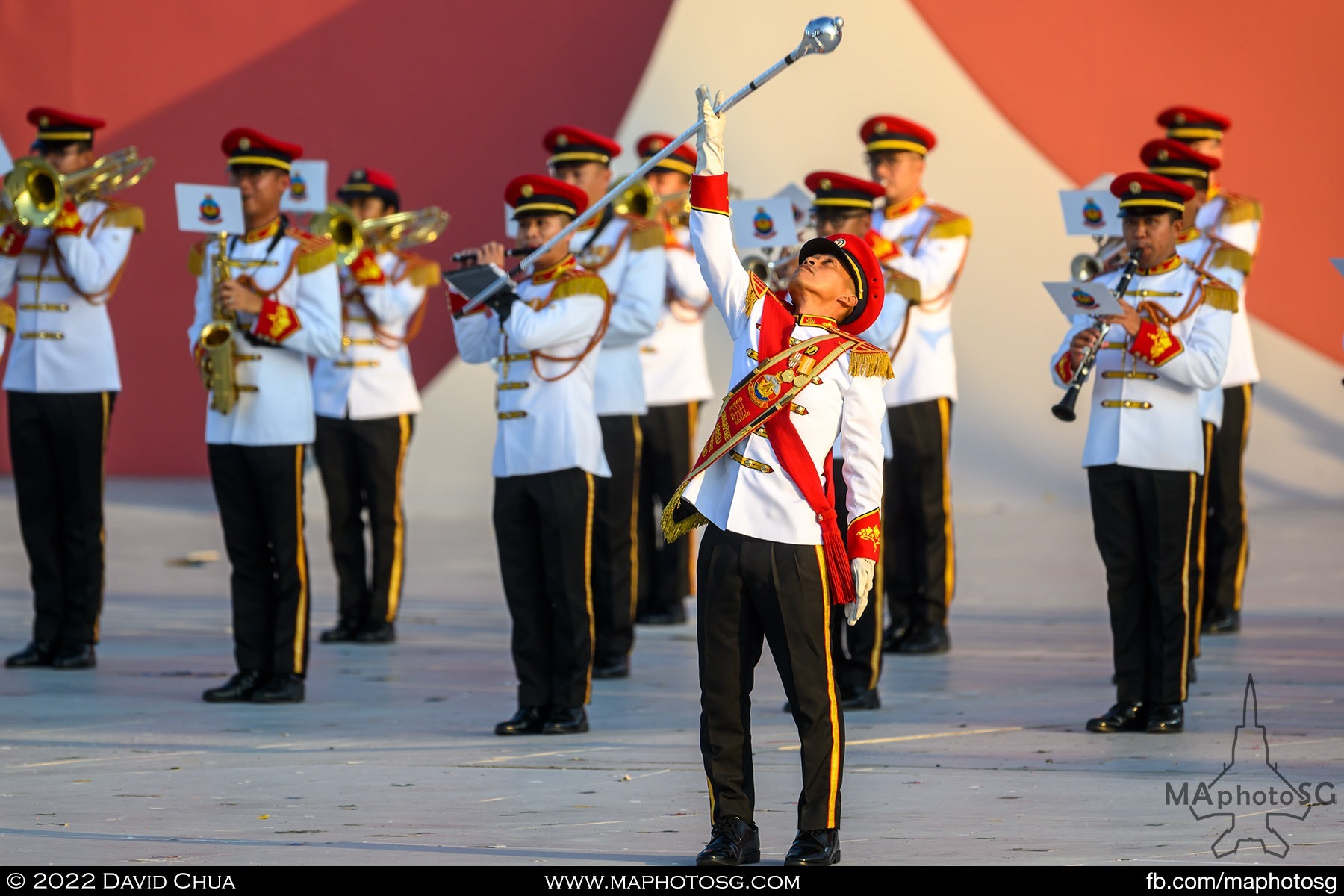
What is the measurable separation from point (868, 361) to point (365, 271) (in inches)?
180

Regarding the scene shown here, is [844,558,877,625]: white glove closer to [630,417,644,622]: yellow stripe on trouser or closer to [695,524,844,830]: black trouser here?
[695,524,844,830]: black trouser

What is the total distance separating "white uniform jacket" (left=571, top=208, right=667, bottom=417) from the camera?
8.14m

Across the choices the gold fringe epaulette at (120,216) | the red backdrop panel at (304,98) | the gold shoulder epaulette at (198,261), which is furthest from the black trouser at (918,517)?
the red backdrop panel at (304,98)

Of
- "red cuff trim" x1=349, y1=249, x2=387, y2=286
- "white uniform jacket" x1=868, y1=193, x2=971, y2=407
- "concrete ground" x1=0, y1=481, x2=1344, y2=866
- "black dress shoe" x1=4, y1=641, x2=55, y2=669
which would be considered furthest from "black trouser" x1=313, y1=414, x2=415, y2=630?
"white uniform jacket" x1=868, y1=193, x2=971, y2=407

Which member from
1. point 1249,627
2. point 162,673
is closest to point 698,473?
point 162,673

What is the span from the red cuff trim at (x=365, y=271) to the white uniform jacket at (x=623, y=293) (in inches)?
45.5

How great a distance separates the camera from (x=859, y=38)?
1254 cm

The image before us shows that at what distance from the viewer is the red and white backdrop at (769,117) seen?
39.7 feet

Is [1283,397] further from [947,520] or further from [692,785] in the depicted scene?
Result: [692,785]

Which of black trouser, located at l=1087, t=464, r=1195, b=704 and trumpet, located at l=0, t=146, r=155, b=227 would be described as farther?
trumpet, located at l=0, t=146, r=155, b=227

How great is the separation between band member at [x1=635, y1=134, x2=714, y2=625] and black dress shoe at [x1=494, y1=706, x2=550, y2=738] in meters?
2.61

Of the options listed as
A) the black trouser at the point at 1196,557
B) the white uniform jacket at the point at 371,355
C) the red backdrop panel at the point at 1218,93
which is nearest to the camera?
the black trouser at the point at 1196,557

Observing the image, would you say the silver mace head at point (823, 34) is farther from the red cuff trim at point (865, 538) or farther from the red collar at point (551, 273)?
the red collar at point (551, 273)

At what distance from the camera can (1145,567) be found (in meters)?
6.42
